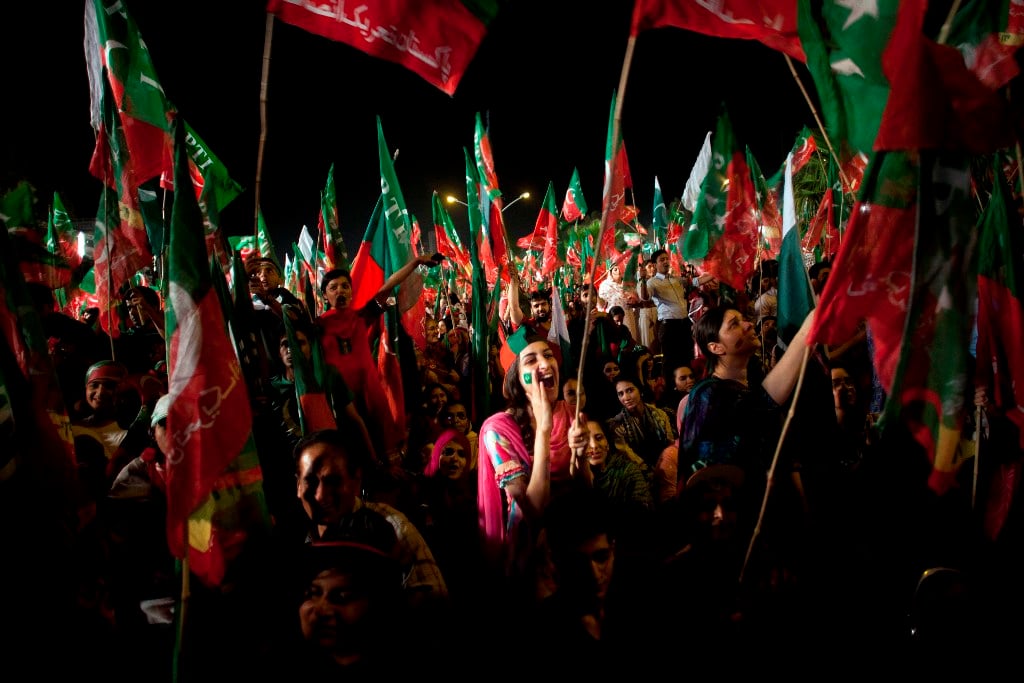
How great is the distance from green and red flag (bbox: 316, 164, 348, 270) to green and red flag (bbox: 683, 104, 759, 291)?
157 inches

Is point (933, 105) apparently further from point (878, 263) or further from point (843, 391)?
point (843, 391)

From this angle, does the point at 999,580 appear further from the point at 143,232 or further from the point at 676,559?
the point at 143,232

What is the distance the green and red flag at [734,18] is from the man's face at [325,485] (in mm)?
2241

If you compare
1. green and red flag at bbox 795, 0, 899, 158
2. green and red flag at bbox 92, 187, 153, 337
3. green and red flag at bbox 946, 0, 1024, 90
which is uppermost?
green and red flag at bbox 946, 0, 1024, 90

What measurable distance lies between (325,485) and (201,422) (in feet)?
1.71

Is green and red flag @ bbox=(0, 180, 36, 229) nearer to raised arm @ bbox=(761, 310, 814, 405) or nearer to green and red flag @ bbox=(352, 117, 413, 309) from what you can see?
green and red flag @ bbox=(352, 117, 413, 309)

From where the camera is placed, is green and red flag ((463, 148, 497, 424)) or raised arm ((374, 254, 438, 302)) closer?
raised arm ((374, 254, 438, 302))

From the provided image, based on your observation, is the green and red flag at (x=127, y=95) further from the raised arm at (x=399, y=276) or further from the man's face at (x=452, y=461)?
the man's face at (x=452, y=461)

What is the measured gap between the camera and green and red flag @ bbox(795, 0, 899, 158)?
83.9 inches

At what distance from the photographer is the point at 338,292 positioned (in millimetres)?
4293

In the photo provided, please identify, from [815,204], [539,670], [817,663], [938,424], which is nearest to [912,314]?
[938,424]

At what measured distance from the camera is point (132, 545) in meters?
2.51

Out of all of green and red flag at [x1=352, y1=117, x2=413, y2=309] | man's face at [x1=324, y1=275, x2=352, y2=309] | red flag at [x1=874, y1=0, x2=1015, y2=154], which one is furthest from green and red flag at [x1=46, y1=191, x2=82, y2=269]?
red flag at [x1=874, y1=0, x2=1015, y2=154]

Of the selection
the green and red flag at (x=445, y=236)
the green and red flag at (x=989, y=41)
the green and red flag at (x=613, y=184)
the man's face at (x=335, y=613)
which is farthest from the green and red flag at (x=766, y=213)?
the man's face at (x=335, y=613)
